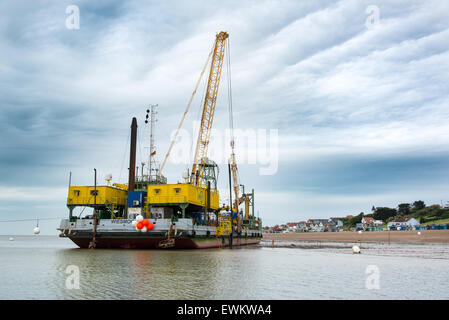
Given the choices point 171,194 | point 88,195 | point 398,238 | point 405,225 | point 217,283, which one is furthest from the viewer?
point 405,225

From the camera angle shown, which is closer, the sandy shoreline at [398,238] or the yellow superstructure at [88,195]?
the yellow superstructure at [88,195]

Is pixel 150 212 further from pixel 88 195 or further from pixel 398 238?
pixel 398 238

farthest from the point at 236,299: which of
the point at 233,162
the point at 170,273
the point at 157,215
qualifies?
the point at 233,162

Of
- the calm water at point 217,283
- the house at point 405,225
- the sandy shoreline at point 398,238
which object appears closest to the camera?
the calm water at point 217,283

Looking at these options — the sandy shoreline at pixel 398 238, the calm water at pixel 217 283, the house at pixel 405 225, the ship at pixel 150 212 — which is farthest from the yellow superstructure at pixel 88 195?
the house at pixel 405 225

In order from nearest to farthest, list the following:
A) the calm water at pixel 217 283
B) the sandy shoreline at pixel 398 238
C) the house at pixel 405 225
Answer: the calm water at pixel 217 283
the sandy shoreline at pixel 398 238
the house at pixel 405 225

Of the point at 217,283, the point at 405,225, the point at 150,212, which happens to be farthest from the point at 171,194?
the point at 405,225

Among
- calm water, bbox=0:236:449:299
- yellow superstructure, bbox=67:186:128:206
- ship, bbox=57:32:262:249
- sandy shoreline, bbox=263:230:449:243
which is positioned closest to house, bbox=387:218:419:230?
sandy shoreline, bbox=263:230:449:243

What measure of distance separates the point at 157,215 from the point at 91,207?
31.5ft

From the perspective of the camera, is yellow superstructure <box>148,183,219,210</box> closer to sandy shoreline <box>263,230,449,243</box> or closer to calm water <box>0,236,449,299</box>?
calm water <box>0,236,449,299</box>

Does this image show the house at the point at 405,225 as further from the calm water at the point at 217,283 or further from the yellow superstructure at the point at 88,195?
the calm water at the point at 217,283

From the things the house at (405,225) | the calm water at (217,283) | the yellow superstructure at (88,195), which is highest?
the yellow superstructure at (88,195)

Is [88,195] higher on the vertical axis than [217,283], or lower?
higher

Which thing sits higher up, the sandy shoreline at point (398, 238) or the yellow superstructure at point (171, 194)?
the yellow superstructure at point (171, 194)
